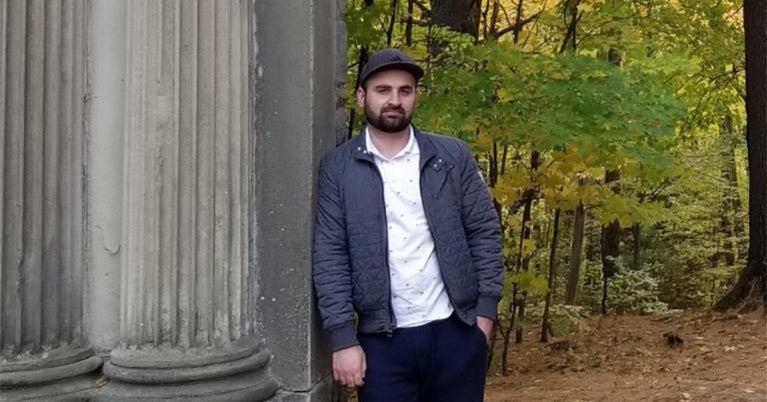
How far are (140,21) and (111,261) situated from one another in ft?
3.13

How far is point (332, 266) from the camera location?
3.17 meters

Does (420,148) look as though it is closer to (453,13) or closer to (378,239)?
(378,239)

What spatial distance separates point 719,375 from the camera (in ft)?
25.8

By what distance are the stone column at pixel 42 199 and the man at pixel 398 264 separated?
0.97 metres

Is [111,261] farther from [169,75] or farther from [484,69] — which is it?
[484,69]

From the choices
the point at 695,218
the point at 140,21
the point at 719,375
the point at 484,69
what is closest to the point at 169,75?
the point at 140,21

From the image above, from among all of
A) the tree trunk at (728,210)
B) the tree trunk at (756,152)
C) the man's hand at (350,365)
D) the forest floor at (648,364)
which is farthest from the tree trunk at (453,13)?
the tree trunk at (728,210)

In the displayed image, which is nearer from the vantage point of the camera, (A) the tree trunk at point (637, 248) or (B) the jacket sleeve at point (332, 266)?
(B) the jacket sleeve at point (332, 266)

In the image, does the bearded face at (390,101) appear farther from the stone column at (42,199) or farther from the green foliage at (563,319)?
the green foliage at (563,319)

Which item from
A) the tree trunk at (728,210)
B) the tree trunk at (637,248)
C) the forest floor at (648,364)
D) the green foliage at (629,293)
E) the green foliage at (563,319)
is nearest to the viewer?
the forest floor at (648,364)

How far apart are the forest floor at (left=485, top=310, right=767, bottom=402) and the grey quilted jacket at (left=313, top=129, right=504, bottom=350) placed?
4.27 m

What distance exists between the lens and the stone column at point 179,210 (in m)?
3.04

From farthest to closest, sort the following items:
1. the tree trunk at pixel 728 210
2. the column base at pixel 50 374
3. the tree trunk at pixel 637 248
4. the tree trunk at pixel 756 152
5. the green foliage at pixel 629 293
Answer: the tree trunk at pixel 637 248 → the tree trunk at pixel 728 210 → the green foliage at pixel 629 293 → the tree trunk at pixel 756 152 → the column base at pixel 50 374

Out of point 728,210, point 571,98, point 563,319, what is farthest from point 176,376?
point 728,210
